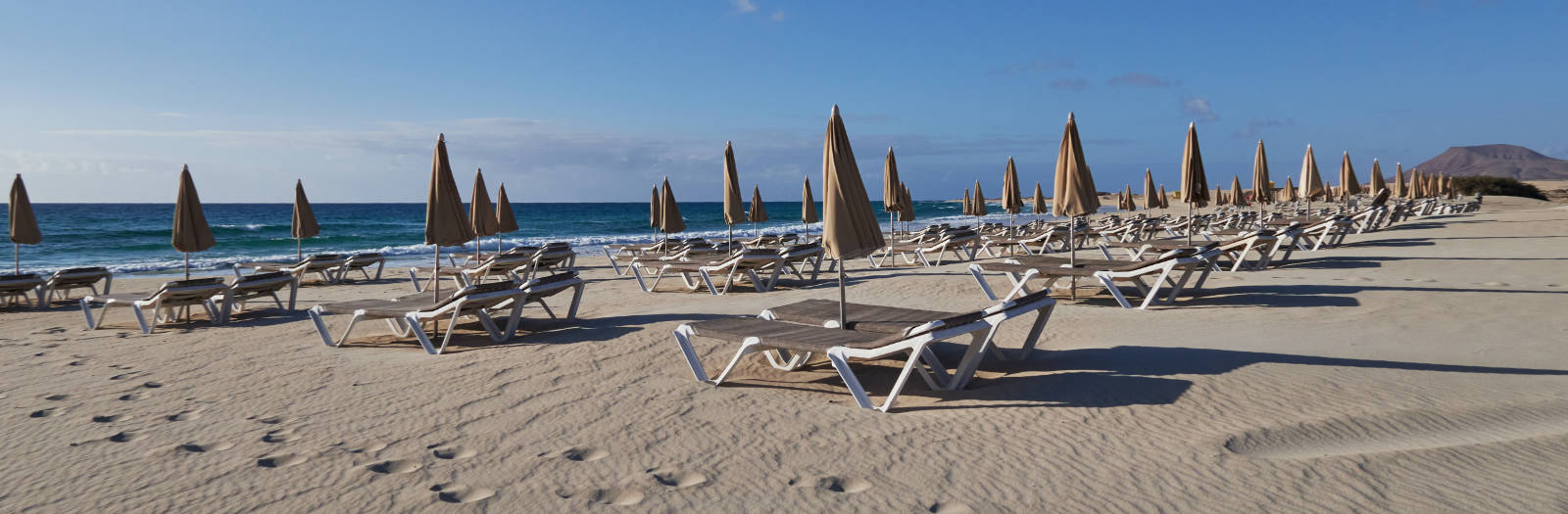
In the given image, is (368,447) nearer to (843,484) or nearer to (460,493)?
(460,493)

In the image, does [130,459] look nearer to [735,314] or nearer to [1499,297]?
[735,314]

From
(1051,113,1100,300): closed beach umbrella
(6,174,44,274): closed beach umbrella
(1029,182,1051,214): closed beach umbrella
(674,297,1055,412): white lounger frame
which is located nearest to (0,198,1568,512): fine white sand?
(674,297,1055,412): white lounger frame

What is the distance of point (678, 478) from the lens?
10.5ft

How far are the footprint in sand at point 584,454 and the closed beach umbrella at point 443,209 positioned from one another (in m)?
3.53

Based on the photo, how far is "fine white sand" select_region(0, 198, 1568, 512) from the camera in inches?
117

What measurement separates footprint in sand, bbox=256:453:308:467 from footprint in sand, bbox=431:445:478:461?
545 millimetres

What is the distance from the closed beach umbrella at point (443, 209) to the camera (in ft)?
21.6

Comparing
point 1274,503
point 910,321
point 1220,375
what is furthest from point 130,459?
point 1220,375

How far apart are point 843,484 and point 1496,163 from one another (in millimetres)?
192507

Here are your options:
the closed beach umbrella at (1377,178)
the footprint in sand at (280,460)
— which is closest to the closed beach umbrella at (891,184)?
the footprint in sand at (280,460)

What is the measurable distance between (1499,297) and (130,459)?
962cm

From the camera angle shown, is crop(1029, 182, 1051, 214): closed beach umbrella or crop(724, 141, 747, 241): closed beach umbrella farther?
crop(1029, 182, 1051, 214): closed beach umbrella

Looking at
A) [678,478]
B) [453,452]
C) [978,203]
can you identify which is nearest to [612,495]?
[678,478]

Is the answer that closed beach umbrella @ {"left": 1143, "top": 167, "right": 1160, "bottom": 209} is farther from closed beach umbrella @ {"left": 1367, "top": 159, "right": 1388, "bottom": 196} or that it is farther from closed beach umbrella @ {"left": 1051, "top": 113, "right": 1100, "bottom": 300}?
closed beach umbrella @ {"left": 1051, "top": 113, "right": 1100, "bottom": 300}
